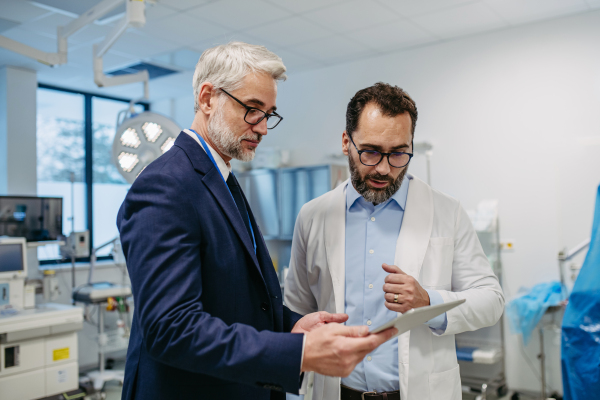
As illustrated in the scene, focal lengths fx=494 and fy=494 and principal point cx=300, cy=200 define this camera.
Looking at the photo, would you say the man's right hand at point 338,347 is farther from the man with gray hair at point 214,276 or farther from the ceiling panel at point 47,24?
the ceiling panel at point 47,24

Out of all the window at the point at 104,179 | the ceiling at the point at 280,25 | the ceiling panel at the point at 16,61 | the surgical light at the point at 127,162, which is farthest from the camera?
the window at the point at 104,179

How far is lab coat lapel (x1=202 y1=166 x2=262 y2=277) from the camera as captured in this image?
1053mm

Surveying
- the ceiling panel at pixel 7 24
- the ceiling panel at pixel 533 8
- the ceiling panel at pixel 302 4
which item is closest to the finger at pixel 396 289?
the ceiling panel at pixel 302 4

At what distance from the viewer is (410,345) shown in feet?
4.53

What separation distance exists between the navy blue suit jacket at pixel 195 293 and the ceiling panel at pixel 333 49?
3426 millimetres

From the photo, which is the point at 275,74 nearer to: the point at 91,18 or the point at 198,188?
the point at 198,188

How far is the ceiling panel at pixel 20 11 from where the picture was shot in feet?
11.0

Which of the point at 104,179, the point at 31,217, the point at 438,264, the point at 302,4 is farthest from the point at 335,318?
the point at 104,179

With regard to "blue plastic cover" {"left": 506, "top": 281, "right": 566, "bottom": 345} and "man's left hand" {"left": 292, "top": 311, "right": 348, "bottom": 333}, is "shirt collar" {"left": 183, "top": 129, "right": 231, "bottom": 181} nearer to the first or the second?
"man's left hand" {"left": 292, "top": 311, "right": 348, "bottom": 333}

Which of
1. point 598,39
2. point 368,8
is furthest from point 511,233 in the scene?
point 368,8

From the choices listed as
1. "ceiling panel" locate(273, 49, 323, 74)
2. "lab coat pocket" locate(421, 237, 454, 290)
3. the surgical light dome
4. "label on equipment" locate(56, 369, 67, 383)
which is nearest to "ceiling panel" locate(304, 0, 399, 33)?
"ceiling panel" locate(273, 49, 323, 74)

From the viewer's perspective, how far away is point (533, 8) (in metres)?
3.58

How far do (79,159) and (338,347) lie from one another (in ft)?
17.6

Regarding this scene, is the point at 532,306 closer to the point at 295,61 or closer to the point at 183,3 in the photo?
the point at 295,61
